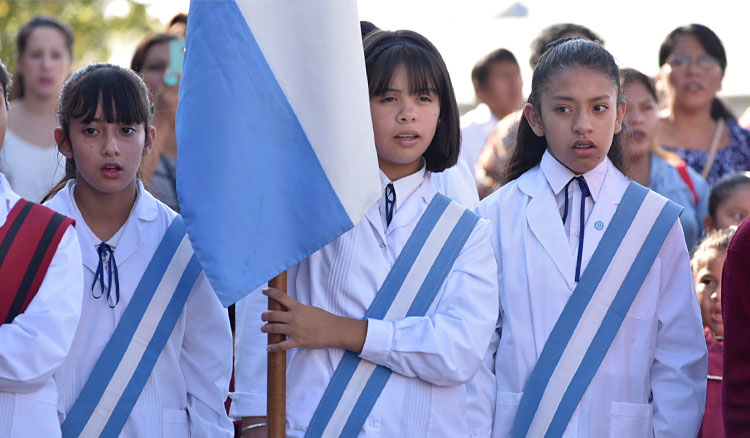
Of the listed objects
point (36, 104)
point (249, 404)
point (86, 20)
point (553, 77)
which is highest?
point (86, 20)

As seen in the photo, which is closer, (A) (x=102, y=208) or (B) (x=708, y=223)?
(A) (x=102, y=208)

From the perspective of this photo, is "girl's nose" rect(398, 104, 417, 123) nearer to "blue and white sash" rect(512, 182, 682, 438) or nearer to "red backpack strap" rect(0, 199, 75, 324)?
"blue and white sash" rect(512, 182, 682, 438)

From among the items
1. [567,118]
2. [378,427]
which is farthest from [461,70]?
[378,427]

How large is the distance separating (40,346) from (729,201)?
12.3 ft

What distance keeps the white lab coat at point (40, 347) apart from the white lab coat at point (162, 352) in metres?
0.31

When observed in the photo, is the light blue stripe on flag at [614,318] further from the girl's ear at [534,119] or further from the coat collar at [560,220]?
the girl's ear at [534,119]

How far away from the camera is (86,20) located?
2086cm

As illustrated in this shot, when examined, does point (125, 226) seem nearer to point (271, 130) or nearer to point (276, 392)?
point (271, 130)

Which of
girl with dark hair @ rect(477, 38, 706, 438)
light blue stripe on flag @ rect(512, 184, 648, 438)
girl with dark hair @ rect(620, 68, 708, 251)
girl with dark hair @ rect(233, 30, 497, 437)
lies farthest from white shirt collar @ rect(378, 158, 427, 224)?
girl with dark hair @ rect(620, 68, 708, 251)

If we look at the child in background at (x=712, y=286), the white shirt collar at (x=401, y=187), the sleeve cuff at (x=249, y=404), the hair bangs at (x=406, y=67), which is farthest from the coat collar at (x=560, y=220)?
the sleeve cuff at (x=249, y=404)

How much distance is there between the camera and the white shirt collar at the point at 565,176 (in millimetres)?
4246

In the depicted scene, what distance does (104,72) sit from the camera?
14.0ft

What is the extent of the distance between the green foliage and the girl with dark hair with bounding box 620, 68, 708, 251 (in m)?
13.3

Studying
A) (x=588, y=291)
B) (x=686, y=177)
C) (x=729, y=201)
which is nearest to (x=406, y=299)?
(x=588, y=291)
